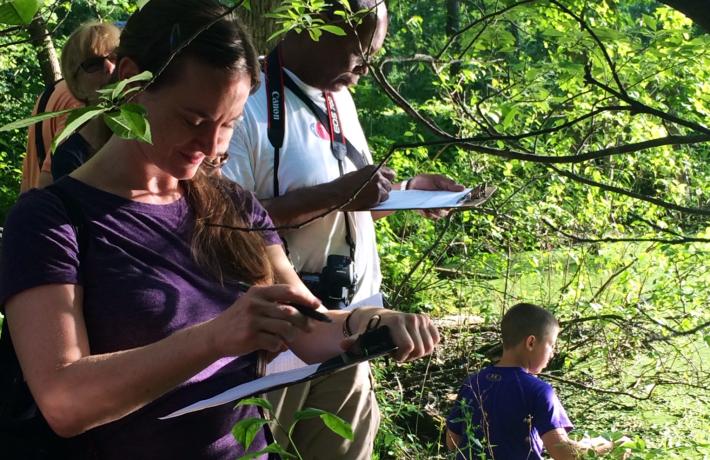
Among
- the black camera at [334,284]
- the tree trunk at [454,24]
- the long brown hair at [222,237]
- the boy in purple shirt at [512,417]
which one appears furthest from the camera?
the tree trunk at [454,24]

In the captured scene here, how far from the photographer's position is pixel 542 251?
6.29 metres

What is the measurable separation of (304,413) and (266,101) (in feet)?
4.86

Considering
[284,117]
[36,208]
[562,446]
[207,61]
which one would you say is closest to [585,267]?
[562,446]

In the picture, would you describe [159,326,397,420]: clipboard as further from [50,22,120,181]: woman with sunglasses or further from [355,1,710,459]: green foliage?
[355,1,710,459]: green foliage

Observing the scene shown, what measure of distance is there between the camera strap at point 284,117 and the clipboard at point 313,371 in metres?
1.07

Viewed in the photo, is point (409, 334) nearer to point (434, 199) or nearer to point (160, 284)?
point (160, 284)

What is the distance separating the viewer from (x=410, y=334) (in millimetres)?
1735

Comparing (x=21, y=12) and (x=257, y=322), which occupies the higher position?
(x=21, y=12)

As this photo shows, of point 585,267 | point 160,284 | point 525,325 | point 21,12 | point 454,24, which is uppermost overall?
point 21,12

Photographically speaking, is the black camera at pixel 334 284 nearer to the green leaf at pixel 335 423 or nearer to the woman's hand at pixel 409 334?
the woman's hand at pixel 409 334

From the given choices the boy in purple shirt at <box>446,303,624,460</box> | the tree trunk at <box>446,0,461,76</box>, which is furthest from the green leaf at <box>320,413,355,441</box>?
the tree trunk at <box>446,0,461,76</box>

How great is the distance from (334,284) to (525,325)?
1517 mm

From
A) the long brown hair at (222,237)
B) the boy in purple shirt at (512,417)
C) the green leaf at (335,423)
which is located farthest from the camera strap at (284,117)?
the green leaf at (335,423)

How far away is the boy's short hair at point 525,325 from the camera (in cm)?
384
